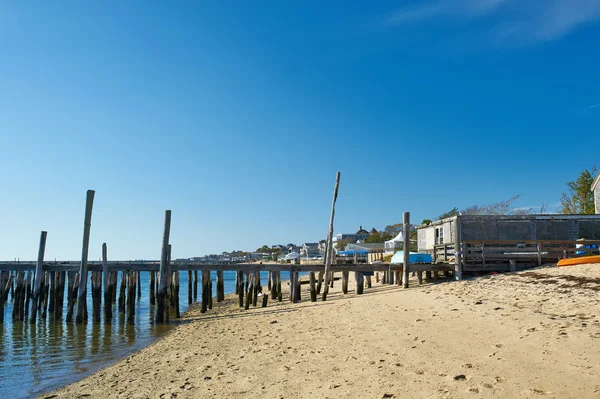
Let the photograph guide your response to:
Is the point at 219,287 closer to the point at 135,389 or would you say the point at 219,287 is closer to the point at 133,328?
the point at 133,328

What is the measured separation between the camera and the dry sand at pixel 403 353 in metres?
6.21

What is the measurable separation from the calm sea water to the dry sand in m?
0.99

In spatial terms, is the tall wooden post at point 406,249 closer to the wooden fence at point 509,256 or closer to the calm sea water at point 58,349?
the wooden fence at point 509,256

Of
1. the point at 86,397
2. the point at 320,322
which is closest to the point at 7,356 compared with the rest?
the point at 86,397

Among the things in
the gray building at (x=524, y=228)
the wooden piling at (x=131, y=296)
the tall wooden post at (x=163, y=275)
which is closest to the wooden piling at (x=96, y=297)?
the wooden piling at (x=131, y=296)

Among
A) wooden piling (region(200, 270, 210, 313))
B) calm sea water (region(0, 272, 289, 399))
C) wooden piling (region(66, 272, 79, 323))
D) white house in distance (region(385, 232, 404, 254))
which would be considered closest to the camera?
calm sea water (region(0, 272, 289, 399))

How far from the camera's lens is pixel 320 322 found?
41.1 ft

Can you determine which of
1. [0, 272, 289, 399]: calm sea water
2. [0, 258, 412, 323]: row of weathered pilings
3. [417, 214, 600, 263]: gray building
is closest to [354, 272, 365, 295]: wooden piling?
[0, 258, 412, 323]: row of weathered pilings

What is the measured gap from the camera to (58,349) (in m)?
13.6

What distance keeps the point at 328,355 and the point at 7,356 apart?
34.1ft

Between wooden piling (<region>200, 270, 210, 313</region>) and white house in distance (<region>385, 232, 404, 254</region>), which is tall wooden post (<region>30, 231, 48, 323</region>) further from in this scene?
white house in distance (<region>385, 232, 404, 254</region>)

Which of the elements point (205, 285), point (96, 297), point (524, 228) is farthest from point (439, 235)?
point (96, 297)

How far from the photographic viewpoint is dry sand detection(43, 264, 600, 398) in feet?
20.4

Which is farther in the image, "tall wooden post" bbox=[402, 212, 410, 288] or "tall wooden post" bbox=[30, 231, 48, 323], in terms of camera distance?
"tall wooden post" bbox=[30, 231, 48, 323]
